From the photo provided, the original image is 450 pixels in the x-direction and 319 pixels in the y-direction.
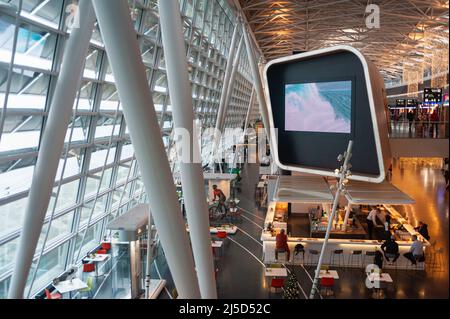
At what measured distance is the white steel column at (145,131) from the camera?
20.1 feet

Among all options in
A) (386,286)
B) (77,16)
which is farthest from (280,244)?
(77,16)

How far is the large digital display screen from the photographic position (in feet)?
49.5

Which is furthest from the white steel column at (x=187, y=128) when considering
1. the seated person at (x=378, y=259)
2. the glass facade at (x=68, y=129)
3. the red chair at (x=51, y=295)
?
the seated person at (x=378, y=259)

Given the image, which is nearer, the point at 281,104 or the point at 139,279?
the point at 139,279

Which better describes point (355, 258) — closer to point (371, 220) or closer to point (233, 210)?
point (371, 220)

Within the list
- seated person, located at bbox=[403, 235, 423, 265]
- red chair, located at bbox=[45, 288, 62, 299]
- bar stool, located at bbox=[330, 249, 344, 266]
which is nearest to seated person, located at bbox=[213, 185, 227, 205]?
bar stool, located at bbox=[330, 249, 344, 266]

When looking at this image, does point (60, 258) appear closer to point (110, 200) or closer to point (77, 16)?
point (110, 200)

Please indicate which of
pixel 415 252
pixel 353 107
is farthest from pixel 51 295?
pixel 415 252

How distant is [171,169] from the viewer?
585 inches

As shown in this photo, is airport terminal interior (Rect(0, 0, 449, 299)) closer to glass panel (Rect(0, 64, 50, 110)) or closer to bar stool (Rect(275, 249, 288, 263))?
glass panel (Rect(0, 64, 50, 110))

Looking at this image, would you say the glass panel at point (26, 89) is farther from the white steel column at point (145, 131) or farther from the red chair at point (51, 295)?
the white steel column at point (145, 131)

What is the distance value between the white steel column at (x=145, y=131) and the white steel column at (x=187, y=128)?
6.35 ft

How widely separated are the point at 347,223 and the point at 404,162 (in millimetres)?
31346
